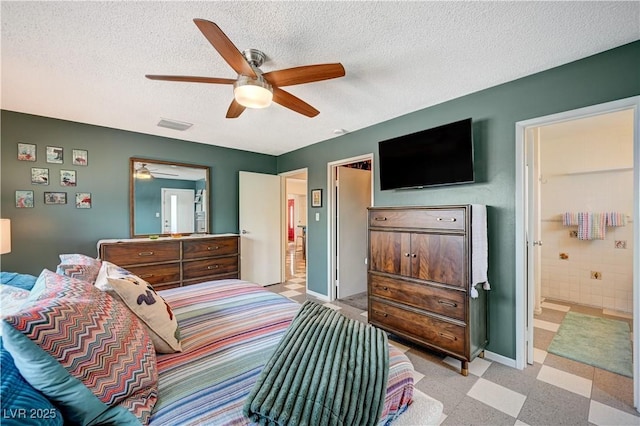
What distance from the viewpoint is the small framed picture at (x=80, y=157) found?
320 centimetres

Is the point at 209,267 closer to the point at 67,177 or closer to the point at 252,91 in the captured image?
the point at 67,177

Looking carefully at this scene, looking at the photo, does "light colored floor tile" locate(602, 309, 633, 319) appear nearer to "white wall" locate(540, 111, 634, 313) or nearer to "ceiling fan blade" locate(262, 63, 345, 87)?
"white wall" locate(540, 111, 634, 313)

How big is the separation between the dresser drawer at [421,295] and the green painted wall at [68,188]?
337cm

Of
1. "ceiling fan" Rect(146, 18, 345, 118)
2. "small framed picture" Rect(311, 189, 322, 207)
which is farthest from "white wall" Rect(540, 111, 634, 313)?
"ceiling fan" Rect(146, 18, 345, 118)

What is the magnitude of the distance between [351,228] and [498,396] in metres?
2.71

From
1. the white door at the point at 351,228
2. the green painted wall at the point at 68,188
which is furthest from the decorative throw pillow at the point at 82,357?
the white door at the point at 351,228

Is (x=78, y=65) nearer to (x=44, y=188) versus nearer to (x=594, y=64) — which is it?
(x=44, y=188)

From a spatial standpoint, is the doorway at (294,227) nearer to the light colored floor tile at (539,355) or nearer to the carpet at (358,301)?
the carpet at (358,301)

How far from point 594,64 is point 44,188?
210 inches

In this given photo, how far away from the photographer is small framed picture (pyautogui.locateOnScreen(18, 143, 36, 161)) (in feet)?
9.59

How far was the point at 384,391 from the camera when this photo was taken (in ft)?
3.27

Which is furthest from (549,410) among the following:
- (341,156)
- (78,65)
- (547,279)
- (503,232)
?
(78,65)

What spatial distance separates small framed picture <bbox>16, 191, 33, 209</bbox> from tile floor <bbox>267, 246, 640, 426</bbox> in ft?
14.2

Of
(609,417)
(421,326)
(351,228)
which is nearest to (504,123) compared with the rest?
(421,326)
